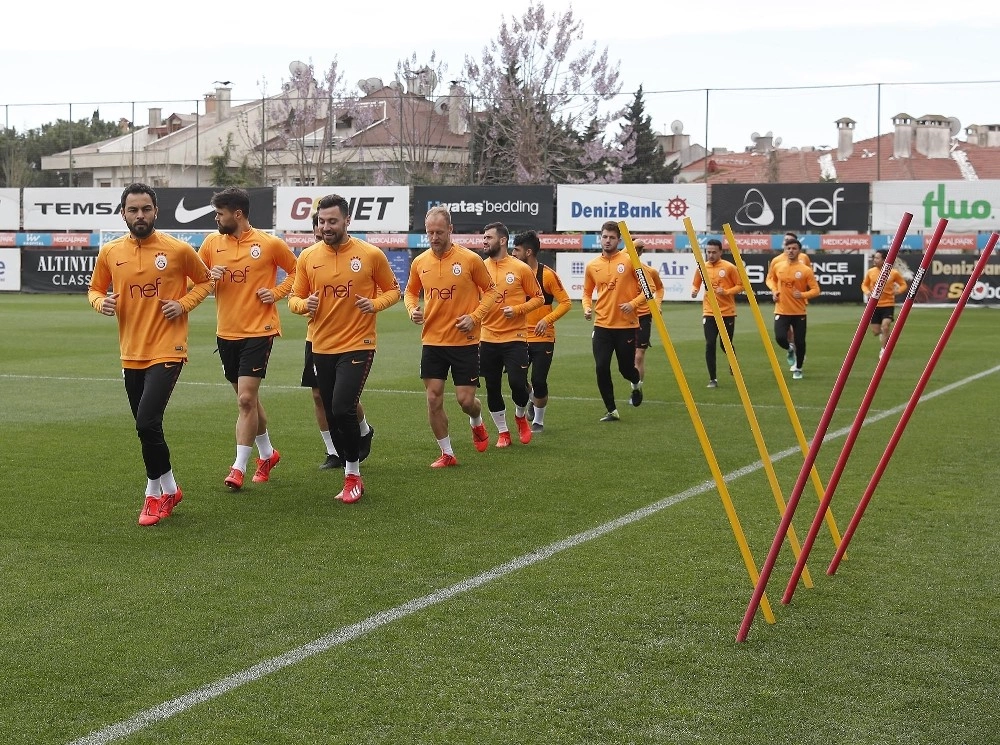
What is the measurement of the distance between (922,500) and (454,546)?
3.45 meters

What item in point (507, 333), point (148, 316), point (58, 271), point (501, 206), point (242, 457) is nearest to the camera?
point (148, 316)

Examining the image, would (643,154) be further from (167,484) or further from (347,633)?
(347,633)

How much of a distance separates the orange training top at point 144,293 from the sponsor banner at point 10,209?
1530 inches

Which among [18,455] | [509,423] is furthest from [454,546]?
[509,423]

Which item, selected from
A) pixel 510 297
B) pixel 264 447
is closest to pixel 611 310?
pixel 510 297

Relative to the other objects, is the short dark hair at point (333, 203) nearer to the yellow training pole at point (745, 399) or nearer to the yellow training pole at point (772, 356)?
the yellow training pole at point (772, 356)

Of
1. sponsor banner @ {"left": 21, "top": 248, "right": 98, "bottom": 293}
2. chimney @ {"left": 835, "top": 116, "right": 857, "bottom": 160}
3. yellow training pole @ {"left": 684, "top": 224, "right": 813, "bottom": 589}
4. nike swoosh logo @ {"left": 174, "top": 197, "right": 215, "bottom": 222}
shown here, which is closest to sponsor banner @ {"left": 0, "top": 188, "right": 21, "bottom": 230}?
sponsor banner @ {"left": 21, "top": 248, "right": 98, "bottom": 293}

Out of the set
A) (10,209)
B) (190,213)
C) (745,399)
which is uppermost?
(10,209)

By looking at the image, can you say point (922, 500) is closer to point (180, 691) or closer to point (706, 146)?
point (180, 691)

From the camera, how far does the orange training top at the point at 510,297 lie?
11.9 meters

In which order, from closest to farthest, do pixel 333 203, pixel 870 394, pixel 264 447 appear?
pixel 870 394, pixel 333 203, pixel 264 447

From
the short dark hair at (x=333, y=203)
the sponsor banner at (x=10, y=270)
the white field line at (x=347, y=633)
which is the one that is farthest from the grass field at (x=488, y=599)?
the sponsor banner at (x=10, y=270)

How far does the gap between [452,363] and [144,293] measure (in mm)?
3003

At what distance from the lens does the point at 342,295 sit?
9.09 metres
